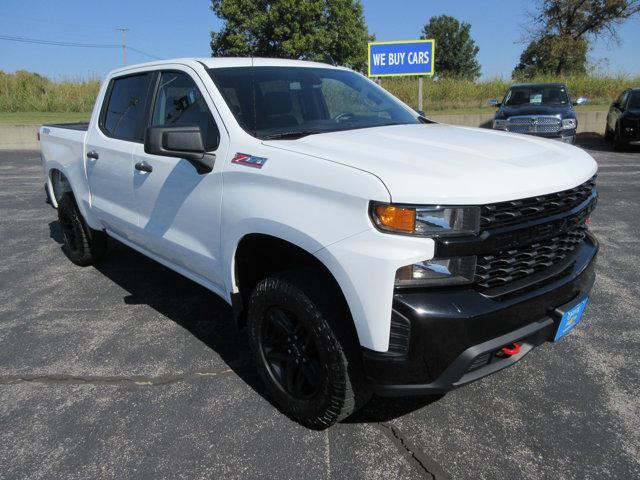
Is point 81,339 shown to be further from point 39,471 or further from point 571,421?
point 571,421

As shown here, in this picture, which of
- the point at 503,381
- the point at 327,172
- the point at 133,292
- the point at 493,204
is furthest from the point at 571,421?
the point at 133,292

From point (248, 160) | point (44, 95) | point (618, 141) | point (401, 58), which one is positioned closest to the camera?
point (248, 160)

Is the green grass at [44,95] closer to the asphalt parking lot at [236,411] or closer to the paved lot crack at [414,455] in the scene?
the asphalt parking lot at [236,411]

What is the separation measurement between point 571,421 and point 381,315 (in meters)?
1.33

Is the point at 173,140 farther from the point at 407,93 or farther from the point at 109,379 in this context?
the point at 407,93

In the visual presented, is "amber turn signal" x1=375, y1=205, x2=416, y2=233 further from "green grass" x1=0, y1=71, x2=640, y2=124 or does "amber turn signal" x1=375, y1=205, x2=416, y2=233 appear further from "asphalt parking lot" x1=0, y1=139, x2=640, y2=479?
"green grass" x1=0, y1=71, x2=640, y2=124

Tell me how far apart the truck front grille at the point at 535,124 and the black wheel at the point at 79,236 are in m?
9.60

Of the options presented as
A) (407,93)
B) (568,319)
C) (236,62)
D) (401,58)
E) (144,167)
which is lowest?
(568,319)

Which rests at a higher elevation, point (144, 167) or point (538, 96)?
point (538, 96)

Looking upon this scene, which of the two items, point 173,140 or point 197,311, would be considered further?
point 197,311

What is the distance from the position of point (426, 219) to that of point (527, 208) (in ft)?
1.61

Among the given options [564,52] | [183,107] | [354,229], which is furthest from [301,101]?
[564,52]

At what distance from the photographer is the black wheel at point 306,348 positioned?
2146 mm

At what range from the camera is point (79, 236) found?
15.8 feet
